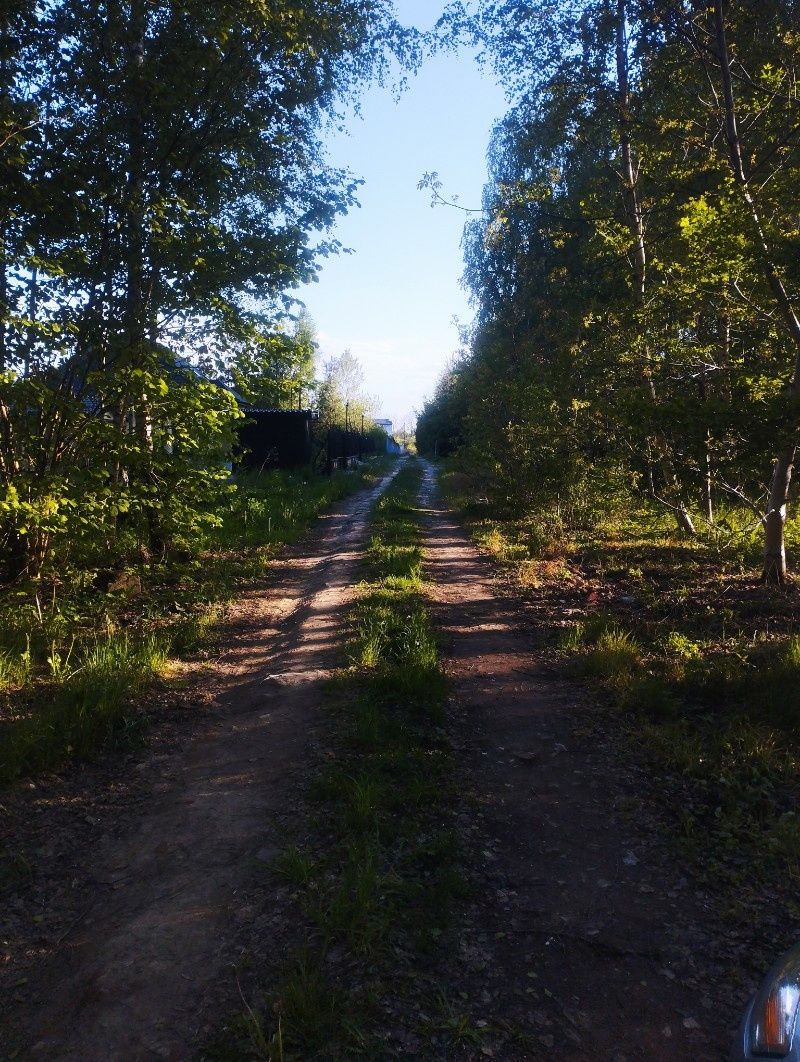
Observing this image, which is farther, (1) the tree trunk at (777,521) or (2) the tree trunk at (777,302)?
(1) the tree trunk at (777,521)

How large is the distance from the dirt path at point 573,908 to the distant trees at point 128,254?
A: 160 inches

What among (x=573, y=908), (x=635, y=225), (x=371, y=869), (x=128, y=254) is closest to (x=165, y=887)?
(x=371, y=869)

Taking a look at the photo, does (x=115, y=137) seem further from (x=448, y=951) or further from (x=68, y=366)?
(x=448, y=951)

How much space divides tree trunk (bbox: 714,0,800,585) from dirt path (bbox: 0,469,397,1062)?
17.6 feet

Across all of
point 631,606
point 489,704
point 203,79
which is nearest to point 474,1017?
point 489,704

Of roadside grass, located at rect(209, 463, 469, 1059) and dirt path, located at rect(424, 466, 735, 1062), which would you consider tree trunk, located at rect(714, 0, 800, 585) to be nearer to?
dirt path, located at rect(424, 466, 735, 1062)

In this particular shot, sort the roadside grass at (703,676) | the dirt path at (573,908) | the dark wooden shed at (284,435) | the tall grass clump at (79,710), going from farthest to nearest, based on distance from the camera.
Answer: the dark wooden shed at (284,435)
the tall grass clump at (79,710)
the roadside grass at (703,676)
the dirt path at (573,908)

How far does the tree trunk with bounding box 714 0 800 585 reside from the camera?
6936 millimetres

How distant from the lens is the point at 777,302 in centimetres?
777

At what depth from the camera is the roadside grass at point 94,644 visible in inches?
180

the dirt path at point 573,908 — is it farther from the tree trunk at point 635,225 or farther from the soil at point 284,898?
the tree trunk at point 635,225

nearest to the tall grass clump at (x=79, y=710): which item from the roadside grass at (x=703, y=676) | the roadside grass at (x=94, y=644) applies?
the roadside grass at (x=94, y=644)

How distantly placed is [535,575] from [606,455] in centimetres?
244

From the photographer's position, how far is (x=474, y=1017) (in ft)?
8.27
